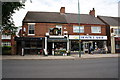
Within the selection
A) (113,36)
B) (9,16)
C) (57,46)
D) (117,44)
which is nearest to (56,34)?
(57,46)

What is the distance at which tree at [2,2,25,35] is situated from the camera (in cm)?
2159

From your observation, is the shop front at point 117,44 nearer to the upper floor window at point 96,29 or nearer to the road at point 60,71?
the upper floor window at point 96,29

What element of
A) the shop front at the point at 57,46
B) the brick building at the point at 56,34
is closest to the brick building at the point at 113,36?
the brick building at the point at 56,34

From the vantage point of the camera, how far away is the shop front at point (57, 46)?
26531 millimetres

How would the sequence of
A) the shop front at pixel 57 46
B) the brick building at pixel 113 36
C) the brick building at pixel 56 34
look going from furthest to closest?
the brick building at pixel 113 36, the brick building at pixel 56 34, the shop front at pixel 57 46

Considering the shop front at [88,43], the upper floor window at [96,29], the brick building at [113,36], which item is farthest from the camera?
the brick building at [113,36]

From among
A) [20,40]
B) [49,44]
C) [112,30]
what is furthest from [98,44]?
[20,40]

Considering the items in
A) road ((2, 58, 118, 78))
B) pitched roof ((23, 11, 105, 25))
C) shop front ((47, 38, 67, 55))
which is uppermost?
pitched roof ((23, 11, 105, 25))

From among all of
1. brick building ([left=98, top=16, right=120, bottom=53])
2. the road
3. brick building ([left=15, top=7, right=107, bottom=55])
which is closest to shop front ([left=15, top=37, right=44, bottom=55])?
brick building ([left=15, top=7, right=107, bottom=55])

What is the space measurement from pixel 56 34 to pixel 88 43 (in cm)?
684

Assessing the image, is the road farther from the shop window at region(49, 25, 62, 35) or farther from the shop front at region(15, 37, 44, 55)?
the shop window at region(49, 25, 62, 35)

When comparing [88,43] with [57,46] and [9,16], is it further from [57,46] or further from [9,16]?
[9,16]

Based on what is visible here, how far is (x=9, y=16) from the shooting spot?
24.5 metres

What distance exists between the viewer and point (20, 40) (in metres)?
26.1
